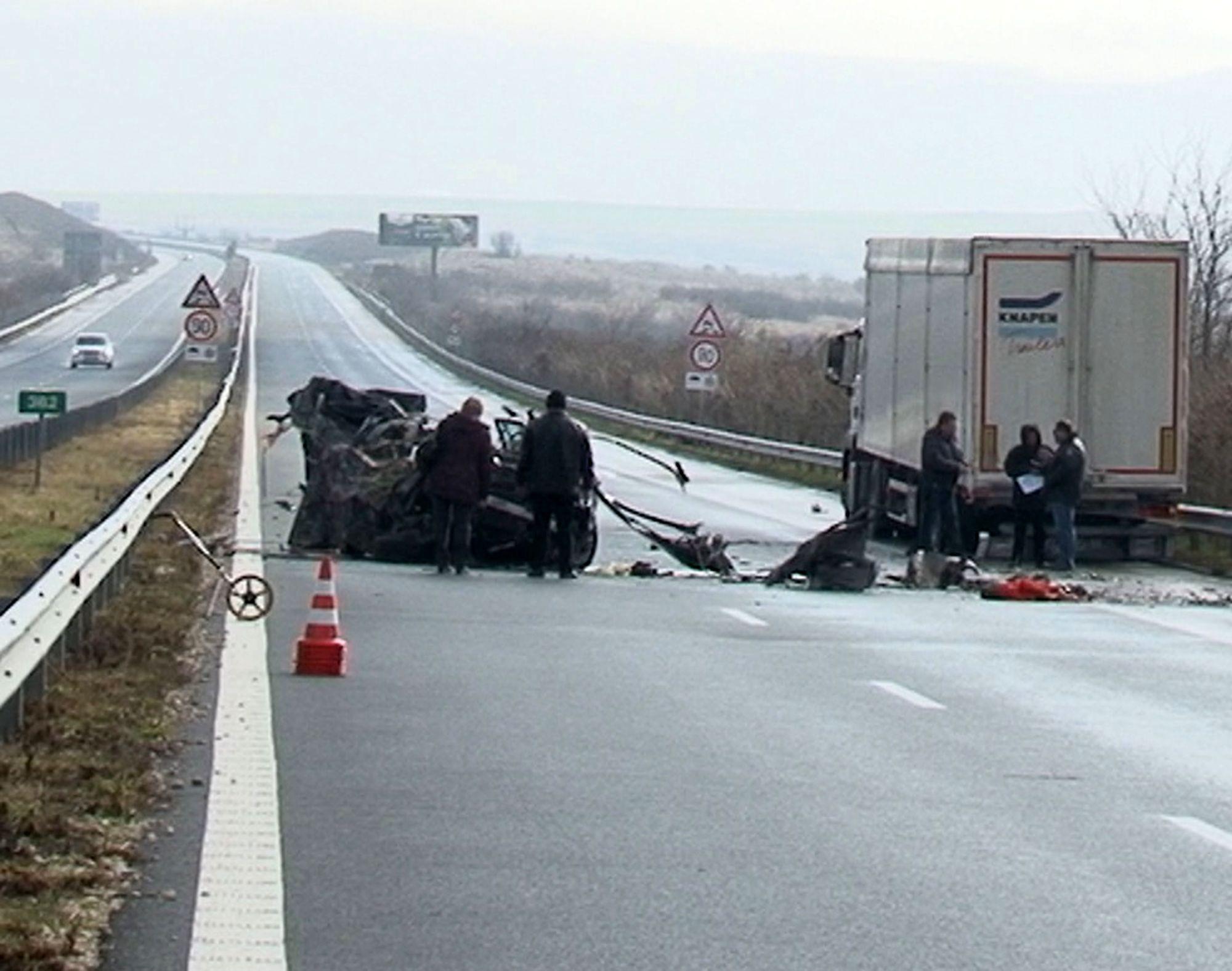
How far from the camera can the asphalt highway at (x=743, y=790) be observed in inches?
338

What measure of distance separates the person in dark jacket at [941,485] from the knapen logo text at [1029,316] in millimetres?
1064

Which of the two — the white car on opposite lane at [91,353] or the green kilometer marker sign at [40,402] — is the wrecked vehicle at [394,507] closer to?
the green kilometer marker sign at [40,402]

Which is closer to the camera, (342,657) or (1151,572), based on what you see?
(342,657)

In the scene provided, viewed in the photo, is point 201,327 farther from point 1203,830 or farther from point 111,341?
point 111,341

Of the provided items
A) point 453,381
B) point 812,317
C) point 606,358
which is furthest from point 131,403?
point 812,317

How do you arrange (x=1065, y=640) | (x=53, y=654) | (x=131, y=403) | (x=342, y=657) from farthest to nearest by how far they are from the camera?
(x=131, y=403), (x=1065, y=640), (x=342, y=657), (x=53, y=654)

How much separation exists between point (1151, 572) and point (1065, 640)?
958cm

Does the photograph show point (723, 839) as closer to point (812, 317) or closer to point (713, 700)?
point (713, 700)

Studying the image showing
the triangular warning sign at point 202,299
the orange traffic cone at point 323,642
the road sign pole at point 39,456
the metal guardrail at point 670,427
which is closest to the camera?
the orange traffic cone at point 323,642

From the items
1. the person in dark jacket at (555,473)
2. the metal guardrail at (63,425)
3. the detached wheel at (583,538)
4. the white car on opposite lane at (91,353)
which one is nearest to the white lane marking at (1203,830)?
the person in dark jacket at (555,473)

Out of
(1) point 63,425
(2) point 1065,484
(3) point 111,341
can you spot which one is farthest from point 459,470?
(3) point 111,341

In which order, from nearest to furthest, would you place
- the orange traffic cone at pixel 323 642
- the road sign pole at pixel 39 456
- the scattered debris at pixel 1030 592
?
the orange traffic cone at pixel 323 642, the scattered debris at pixel 1030 592, the road sign pole at pixel 39 456

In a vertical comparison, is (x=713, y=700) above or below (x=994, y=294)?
below

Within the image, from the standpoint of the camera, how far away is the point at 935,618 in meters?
21.8
